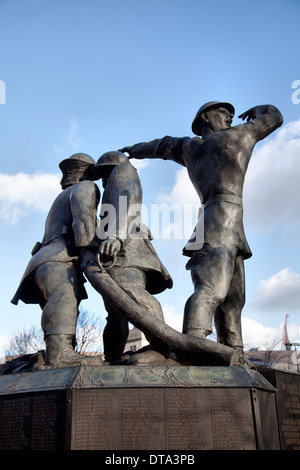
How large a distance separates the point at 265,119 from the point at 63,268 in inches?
126

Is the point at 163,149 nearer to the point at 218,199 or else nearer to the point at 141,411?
the point at 218,199

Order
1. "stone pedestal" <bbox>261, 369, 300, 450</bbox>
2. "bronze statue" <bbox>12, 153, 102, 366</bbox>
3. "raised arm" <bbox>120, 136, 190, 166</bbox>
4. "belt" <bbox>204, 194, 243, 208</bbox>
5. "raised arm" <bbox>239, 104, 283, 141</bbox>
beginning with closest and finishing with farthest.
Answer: "stone pedestal" <bbox>261, 369, 300, 450</bbox>, "bronze statue" <bbox>12, 153, 102, 366</bbox>, "belt" <bbox>204, 194, 243, 208</bbox>, "raised arm" <bbox>239, 104, 283, 141</bbox>, "raised arm" <bbox>120, 136, 190, 166</bbox>

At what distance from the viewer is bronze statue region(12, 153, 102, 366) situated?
4781mm

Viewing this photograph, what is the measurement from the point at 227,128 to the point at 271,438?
3.79 metres

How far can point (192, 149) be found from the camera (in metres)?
6.30

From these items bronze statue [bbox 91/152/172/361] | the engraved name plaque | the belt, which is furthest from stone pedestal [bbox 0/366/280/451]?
the belt

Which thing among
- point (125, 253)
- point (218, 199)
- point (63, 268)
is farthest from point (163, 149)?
point (63, 268)

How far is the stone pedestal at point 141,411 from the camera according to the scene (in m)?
3.90

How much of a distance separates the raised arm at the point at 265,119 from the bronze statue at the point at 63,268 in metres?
2.22

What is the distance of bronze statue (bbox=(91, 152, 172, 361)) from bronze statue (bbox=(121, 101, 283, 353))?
446 mm

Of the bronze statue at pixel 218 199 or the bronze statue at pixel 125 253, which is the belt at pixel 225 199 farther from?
the bronze statue at pixel 125 253

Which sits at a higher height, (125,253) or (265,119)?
(265,119)

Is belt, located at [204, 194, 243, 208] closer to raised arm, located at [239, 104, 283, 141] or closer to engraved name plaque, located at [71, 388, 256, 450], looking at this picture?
raised arm, located at [239, 104, 283, 141]

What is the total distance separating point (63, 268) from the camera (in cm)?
515
